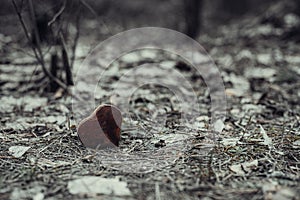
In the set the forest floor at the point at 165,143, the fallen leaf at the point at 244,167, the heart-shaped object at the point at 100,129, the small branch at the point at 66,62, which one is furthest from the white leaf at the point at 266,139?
the small branch at the point at 66,62

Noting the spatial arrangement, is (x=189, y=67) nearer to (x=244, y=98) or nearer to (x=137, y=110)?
(x=244, y=98)

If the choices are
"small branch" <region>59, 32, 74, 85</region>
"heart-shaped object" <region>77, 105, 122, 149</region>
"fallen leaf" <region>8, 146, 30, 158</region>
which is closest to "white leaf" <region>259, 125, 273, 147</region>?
"heart-shaped object" <region>77, 105, 122, 149</region>

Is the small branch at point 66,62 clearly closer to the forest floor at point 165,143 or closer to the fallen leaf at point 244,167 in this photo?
the forest floor at point 165,143

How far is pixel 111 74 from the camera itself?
2.67 m

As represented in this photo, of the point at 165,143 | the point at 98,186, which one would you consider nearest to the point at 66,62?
the point at 165,143

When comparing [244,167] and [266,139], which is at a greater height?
[266,139]

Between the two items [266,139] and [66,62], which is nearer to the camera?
[266,139]

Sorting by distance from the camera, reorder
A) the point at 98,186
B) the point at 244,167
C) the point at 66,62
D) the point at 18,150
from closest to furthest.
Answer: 1. the point at 98,186
2. the point at 244,167
3. the point at 18,150
4. the point at 66,62

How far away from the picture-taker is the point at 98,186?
50.7 inches

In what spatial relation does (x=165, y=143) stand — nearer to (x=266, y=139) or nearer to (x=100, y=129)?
(x=100, y=129)

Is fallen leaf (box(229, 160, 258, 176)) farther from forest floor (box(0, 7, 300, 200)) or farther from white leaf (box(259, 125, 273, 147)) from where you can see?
white leaf (box(259, 125, 273, 147))

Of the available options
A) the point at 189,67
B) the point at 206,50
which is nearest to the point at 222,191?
the point at 189,67

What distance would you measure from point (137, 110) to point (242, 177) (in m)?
0.83

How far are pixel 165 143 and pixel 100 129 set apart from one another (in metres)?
0.28
